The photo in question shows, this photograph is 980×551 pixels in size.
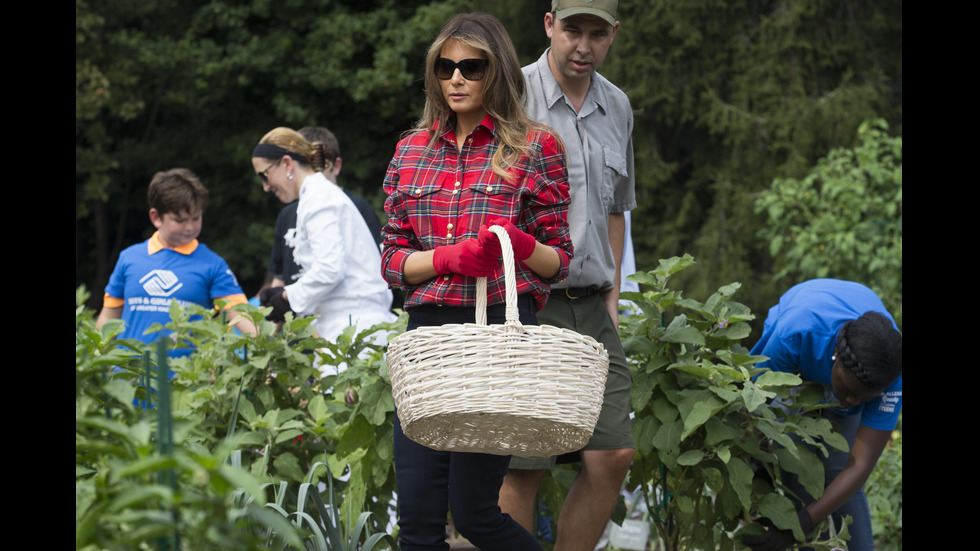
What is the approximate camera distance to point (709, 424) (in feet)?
10.2

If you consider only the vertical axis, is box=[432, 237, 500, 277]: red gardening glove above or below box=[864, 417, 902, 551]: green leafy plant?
above

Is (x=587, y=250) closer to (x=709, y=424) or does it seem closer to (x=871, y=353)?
(x=709, y=424)

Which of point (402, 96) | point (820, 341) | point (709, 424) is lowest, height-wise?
point (709, 424)

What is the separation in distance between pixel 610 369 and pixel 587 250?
0.34 m

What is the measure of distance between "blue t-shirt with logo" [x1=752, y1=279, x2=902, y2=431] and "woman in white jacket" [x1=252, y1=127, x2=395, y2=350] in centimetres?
168

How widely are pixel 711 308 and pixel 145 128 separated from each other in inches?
628

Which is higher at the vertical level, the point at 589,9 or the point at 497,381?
the point at 589,9

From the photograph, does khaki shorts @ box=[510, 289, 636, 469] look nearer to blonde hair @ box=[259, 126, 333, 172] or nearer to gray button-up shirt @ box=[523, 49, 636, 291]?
gray button-up shirt @ box=[523, 49, 636, 291]

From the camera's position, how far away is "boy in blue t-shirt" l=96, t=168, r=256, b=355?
16.0 feet

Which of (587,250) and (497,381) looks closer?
(497,381)

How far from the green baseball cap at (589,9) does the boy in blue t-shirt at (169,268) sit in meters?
2.50

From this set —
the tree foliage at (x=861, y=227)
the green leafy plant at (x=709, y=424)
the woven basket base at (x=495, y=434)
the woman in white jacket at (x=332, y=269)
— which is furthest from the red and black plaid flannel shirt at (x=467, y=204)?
the tree foliage at (x=861, y=227)

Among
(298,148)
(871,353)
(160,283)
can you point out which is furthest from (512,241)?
(160,283)

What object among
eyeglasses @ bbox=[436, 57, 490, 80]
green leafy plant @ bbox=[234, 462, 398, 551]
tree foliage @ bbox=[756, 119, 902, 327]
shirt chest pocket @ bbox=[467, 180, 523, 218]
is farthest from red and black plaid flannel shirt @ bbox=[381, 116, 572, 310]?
tree foliage @ bbox=[756, 119, 902, 327]
